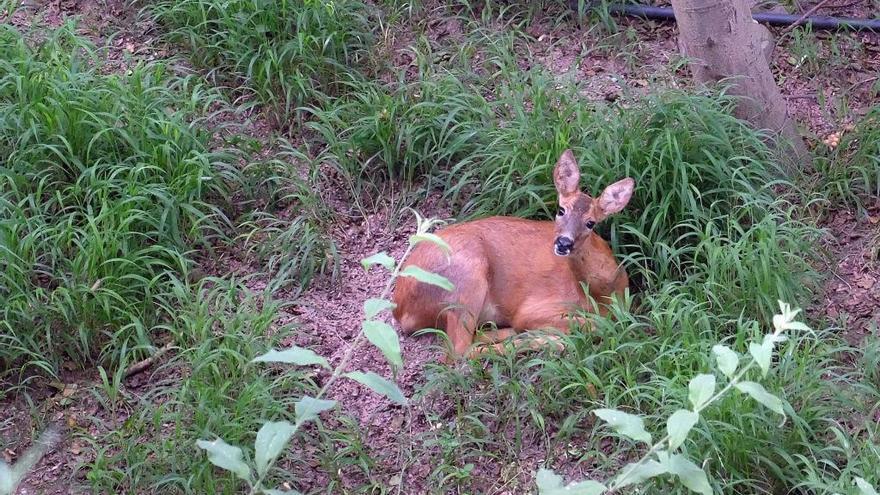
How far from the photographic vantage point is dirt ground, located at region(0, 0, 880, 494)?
4.83 m

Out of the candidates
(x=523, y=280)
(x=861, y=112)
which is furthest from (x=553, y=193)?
(x=861, y=112)

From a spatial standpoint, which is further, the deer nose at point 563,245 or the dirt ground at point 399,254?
the deer nose at point 563,245

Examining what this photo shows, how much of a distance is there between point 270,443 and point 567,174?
10.9 ft

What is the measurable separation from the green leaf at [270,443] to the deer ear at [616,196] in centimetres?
319

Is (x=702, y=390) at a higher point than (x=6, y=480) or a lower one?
lower

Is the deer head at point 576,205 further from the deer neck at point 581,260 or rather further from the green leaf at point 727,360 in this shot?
the green leaf at point 727,360

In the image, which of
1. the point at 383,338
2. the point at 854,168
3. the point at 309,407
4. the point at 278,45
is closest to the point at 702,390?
the point at 383,338

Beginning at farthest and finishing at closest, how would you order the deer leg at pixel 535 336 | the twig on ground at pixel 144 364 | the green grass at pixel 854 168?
the green grass at pixel 854 168
the twig on ground at pixel 144 364
the deer leg at pixel 535 336

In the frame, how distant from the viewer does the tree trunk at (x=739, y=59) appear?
5789 millimetres

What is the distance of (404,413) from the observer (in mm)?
4898

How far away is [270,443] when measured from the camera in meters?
2.08

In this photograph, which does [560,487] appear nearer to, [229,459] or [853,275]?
[229,459]

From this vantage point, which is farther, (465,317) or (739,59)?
(739,59)

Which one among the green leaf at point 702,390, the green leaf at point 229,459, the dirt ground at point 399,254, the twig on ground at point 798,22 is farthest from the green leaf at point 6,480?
the twig on ground at point 798,22
